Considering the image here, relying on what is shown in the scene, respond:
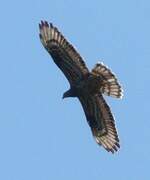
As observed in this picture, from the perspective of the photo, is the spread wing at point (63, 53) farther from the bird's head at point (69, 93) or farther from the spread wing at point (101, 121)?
the spread wing at point (101, 121)

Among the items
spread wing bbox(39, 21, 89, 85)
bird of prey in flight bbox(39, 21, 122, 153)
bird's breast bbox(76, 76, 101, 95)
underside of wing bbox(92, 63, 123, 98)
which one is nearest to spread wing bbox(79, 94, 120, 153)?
bird of prey in flight bbox(39, 21, 122, 153)

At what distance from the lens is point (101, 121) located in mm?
19766

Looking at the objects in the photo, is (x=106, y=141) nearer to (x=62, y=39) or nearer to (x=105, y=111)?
(x=105, y=111)

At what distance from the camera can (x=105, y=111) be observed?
19.3 meters

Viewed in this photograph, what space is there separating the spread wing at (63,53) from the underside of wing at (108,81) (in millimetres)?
332

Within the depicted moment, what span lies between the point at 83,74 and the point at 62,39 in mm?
1282

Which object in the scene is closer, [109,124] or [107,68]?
[107,68]

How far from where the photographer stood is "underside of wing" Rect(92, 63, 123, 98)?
18.5m

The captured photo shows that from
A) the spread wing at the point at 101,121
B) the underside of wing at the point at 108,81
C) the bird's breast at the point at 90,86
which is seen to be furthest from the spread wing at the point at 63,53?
the spread wing at the point at 101,121

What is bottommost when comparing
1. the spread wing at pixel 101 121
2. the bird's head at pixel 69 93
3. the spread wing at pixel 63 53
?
the spread wing at pixel 101 121

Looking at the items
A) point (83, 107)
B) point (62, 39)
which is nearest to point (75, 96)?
point (83, 107)

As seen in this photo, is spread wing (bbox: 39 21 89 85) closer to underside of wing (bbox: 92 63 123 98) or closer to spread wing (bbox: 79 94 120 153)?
underside of wing (bbox: 92 63 123 98)

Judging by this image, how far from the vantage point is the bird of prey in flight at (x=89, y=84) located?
18.6 meters

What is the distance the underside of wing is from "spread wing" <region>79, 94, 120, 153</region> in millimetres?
333
